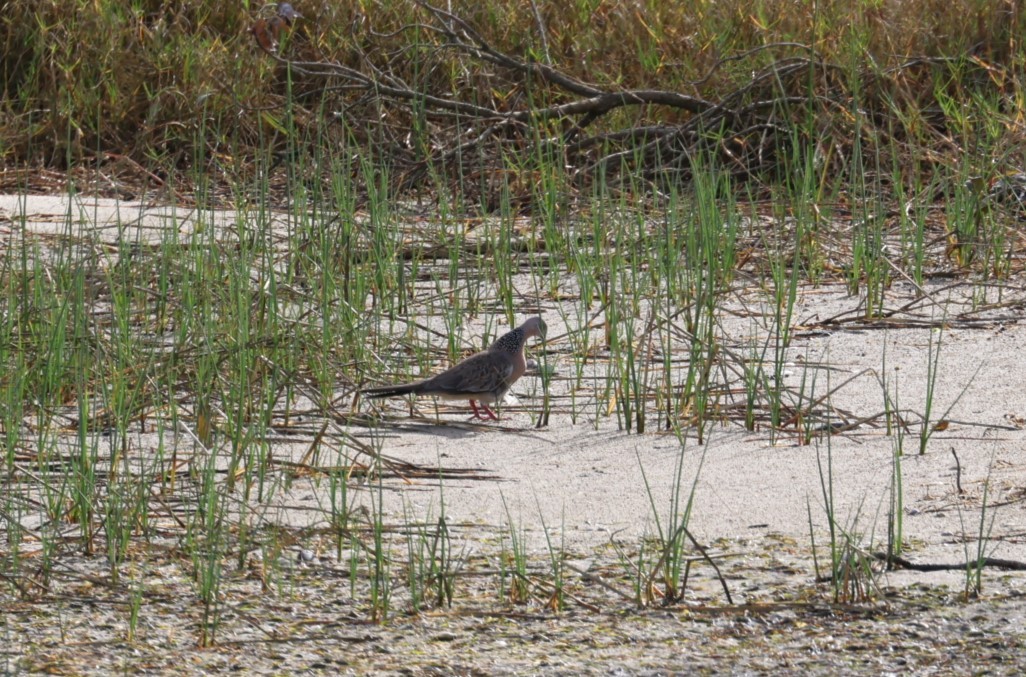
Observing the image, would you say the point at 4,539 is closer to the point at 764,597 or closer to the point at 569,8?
the point at 764,597

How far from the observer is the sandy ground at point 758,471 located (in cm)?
302

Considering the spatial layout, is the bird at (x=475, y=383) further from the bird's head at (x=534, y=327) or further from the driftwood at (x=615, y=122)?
the driftwood at (x=615, y=122)

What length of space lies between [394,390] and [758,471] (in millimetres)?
952

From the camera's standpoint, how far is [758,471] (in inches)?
138

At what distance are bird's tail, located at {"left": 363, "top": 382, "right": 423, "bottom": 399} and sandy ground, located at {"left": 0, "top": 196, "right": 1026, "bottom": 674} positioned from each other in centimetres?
8

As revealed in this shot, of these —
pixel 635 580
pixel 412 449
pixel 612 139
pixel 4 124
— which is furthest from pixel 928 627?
pixel 4 124

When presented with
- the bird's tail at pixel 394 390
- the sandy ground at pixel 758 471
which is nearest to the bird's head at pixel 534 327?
the sandy ground at pixel 758 471

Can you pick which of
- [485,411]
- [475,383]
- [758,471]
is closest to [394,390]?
[475,383]

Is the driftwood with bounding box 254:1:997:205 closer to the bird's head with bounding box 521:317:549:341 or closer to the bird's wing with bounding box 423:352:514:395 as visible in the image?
the bird's head with bounding box 521:317:549:341

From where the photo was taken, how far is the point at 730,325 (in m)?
5.02

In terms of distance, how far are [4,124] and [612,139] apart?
3.05 meters

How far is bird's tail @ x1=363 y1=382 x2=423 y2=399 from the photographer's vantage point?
3.99 meters

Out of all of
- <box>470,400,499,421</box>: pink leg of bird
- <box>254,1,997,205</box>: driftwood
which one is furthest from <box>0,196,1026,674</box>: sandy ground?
<box>254,1,997,205</box>: driftwood

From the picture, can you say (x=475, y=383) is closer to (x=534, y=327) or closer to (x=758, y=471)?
(x=534, y=327)
